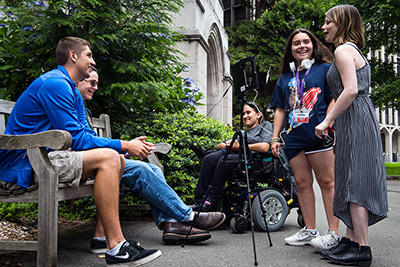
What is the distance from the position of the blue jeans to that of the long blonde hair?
196 cm

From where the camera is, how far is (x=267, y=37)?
2758 centimetres

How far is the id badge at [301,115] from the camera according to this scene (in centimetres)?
357

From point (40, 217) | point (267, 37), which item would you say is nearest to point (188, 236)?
point (40, 217)

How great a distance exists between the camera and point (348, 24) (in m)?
3.19

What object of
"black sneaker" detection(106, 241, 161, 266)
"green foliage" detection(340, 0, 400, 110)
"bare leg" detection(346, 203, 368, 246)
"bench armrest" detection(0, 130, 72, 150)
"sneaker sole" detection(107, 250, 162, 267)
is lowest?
"sneaker sole" detection(107, 250, 162, 267)

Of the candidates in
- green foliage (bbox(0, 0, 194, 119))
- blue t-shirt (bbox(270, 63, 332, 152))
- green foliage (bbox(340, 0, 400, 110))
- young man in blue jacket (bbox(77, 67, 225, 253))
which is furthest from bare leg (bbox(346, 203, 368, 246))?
green foliage (bbox(340, 0, 400, 110))

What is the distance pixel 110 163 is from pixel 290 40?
2.21 meters

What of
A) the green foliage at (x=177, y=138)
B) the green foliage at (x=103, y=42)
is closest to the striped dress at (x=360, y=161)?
the green foliage at (x=177, y=138)

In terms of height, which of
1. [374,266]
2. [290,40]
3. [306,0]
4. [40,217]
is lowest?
[374,266]

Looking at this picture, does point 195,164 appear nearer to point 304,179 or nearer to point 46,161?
point 304,179

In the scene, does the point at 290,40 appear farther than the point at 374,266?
Yes

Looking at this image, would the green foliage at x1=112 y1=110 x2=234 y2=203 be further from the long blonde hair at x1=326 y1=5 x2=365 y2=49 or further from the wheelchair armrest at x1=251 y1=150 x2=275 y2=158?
the long blonde hair at x1=326 y1=5 x2=365 y2=49

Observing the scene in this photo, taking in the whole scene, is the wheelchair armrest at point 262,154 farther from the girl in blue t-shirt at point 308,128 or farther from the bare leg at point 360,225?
the bare leg at point 360,225

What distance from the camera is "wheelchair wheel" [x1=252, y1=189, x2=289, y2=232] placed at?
171 inches
